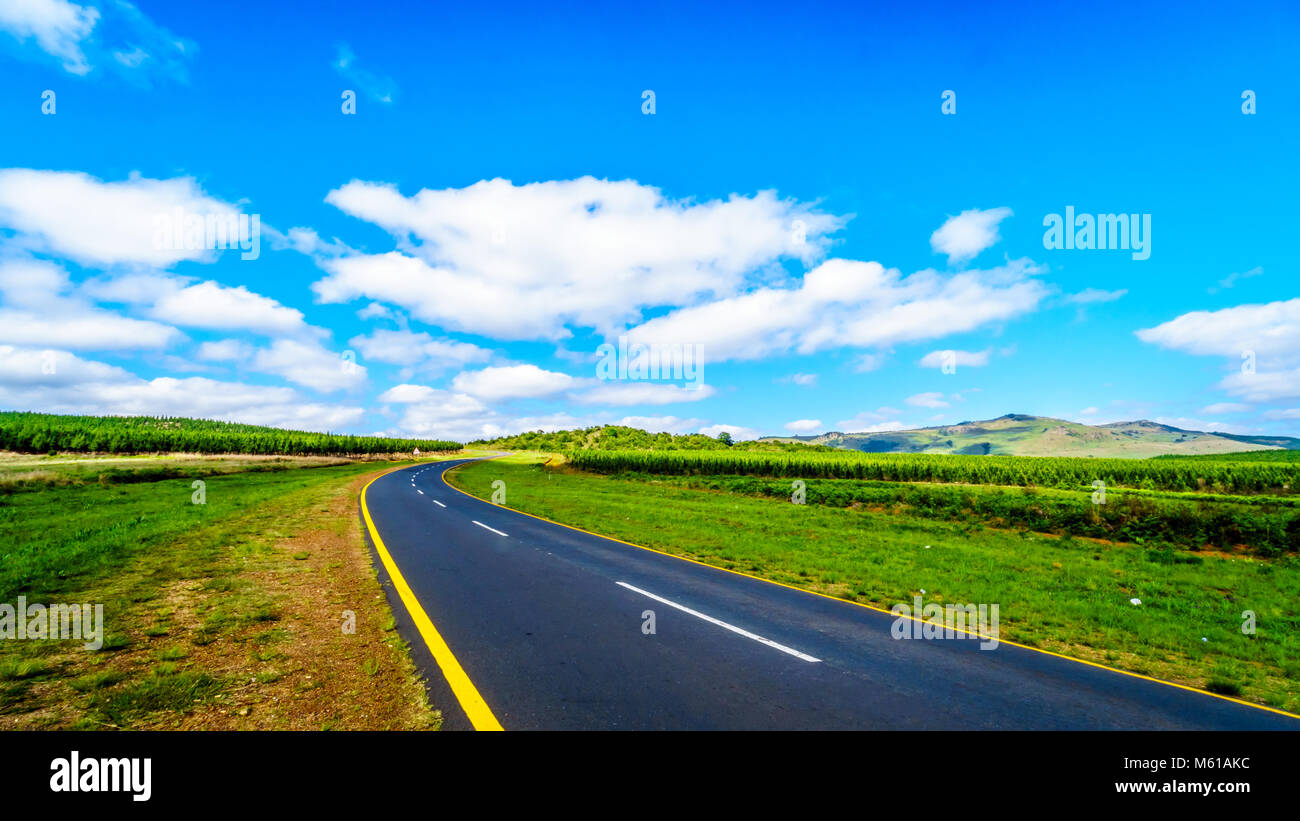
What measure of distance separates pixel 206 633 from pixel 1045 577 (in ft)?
53.2

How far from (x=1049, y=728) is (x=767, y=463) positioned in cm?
4450

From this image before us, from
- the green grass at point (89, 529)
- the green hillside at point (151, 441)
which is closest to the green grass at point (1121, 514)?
the green grass at point (89, 529)

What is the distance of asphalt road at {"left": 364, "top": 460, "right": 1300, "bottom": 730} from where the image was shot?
15.8 feet

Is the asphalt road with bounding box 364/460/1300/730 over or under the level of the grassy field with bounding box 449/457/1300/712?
over

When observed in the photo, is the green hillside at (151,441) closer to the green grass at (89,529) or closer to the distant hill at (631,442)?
the distant hill at (631,442)

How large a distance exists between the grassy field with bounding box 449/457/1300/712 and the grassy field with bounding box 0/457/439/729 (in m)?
8.14

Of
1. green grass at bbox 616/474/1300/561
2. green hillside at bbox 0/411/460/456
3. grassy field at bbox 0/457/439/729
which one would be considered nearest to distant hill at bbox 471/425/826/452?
green hillside at bbox 0/411/460/456

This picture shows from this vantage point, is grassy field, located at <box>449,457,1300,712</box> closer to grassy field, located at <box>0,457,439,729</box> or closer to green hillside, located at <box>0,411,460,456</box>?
grassy field, located at <box>0,457,439,729</box>

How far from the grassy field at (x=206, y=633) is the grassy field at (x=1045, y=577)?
26.7ft

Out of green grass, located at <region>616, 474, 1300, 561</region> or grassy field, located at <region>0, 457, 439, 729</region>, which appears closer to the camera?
grassy field, located at <region>0, 457, 439, 729</region>

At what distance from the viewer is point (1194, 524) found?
1748 cm

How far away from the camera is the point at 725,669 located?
5.85m
